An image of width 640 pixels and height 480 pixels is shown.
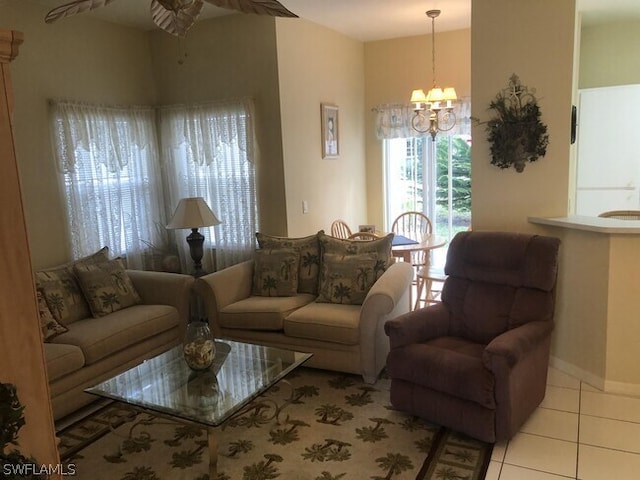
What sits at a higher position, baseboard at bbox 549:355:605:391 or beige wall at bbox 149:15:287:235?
beige wall at bbox 149:15:287:235

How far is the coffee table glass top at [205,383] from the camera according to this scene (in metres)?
2.47

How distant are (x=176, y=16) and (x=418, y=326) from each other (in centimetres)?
209

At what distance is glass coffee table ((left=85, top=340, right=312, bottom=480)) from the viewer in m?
2.42

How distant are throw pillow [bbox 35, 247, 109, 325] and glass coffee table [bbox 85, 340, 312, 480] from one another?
1.00 meters

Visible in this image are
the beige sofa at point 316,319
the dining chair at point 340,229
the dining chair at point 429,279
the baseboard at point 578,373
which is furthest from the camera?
the dining chair at point 340,229

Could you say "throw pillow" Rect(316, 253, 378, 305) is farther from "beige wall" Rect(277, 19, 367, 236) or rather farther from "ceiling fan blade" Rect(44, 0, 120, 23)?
"ceiling fan blade" Rect(44, 0, 120, 23)

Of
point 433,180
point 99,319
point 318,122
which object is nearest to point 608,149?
point 433,180

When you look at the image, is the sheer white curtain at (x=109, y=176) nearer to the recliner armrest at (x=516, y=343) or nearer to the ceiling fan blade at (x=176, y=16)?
the ceiling fan blade at (x=176, y=16)

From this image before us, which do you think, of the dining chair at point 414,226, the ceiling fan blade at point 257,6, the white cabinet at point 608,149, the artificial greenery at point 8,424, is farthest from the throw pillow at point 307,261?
the artificial greenery at point 8,424

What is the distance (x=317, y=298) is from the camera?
4.04m

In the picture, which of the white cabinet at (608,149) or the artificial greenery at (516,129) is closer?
the artificial greenery at (516,129)

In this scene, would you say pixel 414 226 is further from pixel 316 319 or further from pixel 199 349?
pixel 199 349

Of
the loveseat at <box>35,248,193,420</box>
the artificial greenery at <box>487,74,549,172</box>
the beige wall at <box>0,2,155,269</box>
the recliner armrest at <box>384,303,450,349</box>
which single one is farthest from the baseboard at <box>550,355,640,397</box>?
the beige wall at <box>0,2,155,269</box>

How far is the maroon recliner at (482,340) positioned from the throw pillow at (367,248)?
0.60 meters
